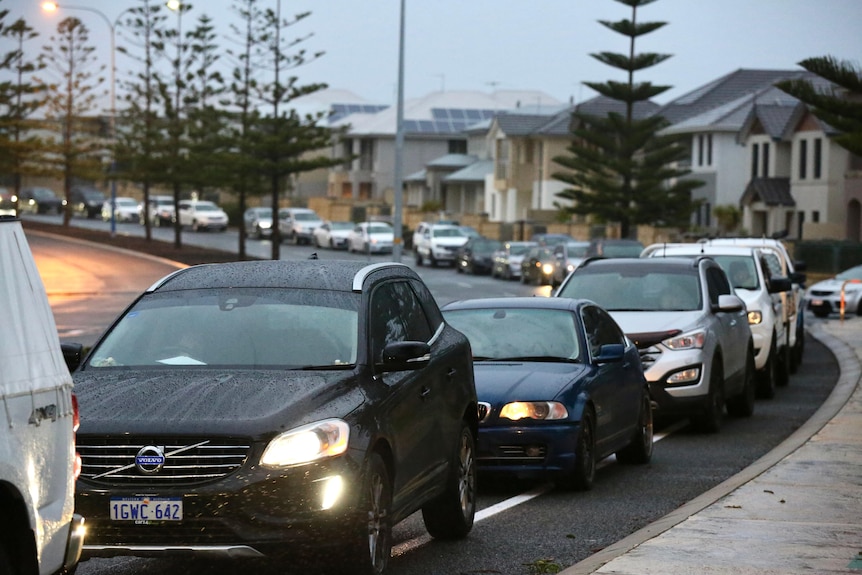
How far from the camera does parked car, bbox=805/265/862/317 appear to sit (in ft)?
133

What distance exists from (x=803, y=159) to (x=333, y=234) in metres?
22.9

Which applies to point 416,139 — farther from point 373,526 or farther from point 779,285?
point 373,526

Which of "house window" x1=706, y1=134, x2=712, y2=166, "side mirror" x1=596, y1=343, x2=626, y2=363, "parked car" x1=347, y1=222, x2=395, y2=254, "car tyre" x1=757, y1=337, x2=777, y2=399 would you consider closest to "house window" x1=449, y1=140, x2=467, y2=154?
"house window" x1=706, y1=134, x2=712, y2=166

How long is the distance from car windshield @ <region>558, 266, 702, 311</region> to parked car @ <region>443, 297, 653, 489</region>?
2827 mm

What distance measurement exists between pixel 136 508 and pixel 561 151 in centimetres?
8615

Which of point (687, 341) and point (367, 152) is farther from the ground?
point (367, 152)

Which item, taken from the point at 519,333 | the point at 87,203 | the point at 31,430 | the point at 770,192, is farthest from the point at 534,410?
the point at 87,203

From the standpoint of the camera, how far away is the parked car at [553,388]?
11.6 meters

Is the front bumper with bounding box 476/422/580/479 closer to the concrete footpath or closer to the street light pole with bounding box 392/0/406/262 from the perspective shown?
the concrete footpath

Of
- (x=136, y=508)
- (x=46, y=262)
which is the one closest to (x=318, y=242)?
(x=46, y=262)

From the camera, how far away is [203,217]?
3388 inches

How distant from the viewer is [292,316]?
8750 mm

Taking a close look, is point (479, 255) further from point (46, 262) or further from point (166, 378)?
point (166, 378)

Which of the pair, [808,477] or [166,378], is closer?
[166,378]
